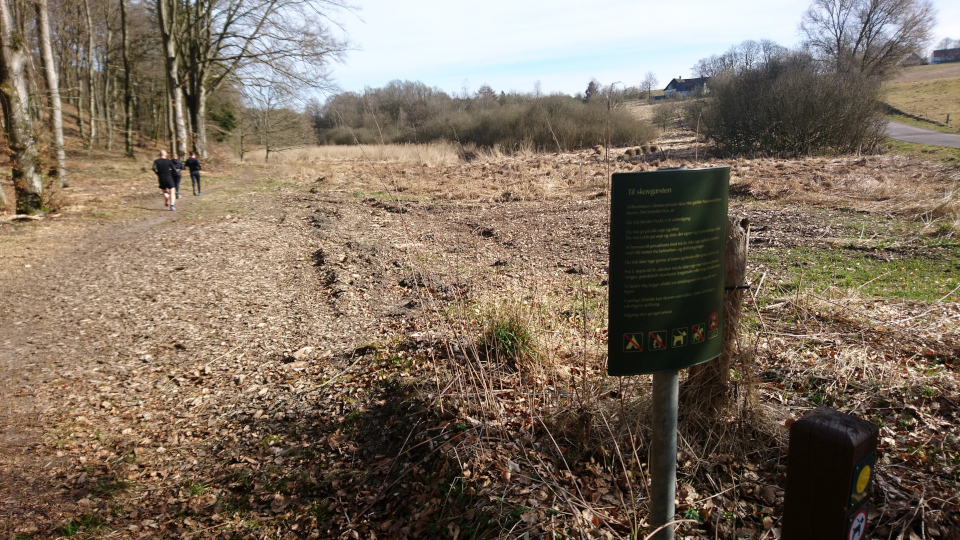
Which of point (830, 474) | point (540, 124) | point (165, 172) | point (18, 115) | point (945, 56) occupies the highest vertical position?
point (945, 56)

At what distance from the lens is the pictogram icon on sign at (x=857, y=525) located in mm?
1638

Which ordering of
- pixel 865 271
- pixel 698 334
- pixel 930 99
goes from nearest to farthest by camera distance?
pixel 698 334 < pixel 865 271 < pixel 930 99

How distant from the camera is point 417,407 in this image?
456 centimetres

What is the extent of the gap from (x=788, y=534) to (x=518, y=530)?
1629 mm

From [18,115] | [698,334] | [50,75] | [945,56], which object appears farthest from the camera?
[945,56]

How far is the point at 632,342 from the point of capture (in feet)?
6.79

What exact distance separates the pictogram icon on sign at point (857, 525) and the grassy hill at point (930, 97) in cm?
3799

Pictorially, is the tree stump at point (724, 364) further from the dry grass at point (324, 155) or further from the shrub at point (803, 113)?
the shrub at point (803, 113)

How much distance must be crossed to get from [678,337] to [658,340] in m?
0.09

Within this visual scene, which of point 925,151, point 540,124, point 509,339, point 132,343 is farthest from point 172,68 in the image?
point 925,151

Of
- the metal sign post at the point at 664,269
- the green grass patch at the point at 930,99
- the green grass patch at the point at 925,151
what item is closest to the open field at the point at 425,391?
the metal sign post at the point at 664,269

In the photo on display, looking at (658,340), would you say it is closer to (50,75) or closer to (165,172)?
(165,172)

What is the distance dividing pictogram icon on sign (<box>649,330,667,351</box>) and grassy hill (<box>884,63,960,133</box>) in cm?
3781

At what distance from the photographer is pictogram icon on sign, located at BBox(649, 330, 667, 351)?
6.84 ft
